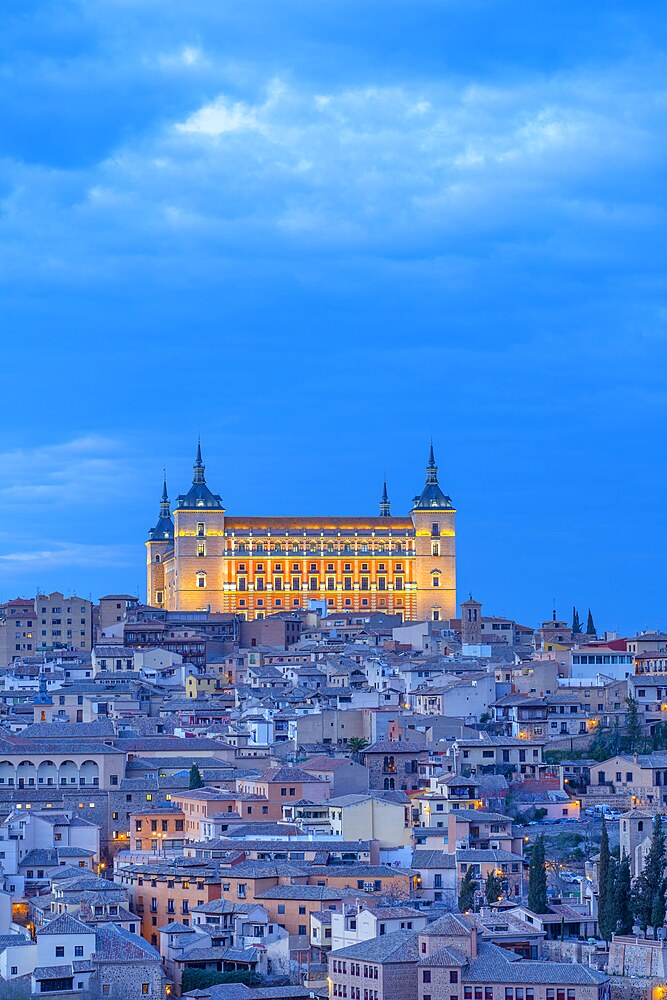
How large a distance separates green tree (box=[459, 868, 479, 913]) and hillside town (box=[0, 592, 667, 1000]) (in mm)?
104

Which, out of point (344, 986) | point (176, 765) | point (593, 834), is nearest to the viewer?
point (344, 986)

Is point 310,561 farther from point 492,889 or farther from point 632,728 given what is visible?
point 492,889

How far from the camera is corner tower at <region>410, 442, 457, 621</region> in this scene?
129500 mm

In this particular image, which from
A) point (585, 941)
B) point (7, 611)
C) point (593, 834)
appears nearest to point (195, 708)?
point (593, 834)

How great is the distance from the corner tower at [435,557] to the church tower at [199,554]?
11376 mm

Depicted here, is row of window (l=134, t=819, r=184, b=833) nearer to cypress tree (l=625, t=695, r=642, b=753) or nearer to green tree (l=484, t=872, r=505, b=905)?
green tree (l=484, t=872, r=505, b=905)

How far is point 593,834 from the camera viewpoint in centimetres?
6044

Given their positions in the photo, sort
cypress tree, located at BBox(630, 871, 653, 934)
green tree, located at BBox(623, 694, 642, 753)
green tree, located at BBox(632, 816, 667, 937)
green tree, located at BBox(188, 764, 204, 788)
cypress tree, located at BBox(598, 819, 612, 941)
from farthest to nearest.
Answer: green tree, located at BBox(623, 694, 642, 753) < green tree, located at BBox(188, 764, 204, 788) < cypress tree, located at BBox(598, 819, 612, 941) < cypress tree, located at BBox(630, 871, 653, 934) < green tree, located at BBox(632, 816, 667, 937)

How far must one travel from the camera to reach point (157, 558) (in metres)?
137

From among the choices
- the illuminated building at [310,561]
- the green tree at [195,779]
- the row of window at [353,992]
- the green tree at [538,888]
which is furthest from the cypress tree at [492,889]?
the illuminated building at [310,561]

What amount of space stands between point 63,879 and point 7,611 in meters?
64.6

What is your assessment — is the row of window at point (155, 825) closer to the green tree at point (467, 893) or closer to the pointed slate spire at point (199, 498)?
the green tree at point (467, 893)

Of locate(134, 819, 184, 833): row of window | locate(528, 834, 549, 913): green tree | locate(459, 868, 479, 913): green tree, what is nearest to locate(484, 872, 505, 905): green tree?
locate(459, 868, 479, 913): green tree

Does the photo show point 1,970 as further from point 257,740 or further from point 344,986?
point 257,740
